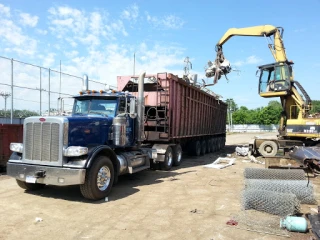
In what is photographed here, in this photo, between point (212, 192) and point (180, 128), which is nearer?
point (212, 192)

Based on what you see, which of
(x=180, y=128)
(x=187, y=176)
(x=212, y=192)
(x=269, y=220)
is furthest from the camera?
(x=180, y=128)

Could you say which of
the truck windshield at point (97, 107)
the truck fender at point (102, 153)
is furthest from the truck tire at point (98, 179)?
the truck windshield at point (97, 107)

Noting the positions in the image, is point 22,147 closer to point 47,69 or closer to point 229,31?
point 47,69

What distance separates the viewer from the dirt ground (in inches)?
175

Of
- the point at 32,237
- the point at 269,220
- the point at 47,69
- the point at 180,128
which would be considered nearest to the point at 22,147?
the point at 32,237

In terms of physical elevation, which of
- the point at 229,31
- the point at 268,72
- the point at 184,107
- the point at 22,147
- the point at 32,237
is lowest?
the point at 32,237

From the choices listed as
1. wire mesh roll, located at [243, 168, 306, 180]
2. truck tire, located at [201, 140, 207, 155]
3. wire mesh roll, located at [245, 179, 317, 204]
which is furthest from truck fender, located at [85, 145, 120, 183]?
truck tire, located at [201, 140, 207, 155]

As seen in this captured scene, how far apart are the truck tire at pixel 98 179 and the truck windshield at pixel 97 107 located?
1580mm

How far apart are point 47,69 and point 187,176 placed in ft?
32.1

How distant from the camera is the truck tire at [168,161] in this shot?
33.3ft

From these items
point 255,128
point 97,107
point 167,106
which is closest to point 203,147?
point 167,106

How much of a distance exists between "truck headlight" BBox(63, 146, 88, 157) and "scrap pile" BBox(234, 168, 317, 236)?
3.23 m

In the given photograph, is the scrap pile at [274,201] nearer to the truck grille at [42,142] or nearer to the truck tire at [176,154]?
the truck grille at [42,142]

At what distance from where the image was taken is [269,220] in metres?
5.04
